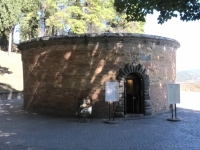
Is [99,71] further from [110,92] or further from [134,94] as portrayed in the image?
[134,94]

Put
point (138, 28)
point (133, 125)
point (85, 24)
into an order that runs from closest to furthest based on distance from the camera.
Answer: point (133, 125) < point (85, 24) < point (138, 28)

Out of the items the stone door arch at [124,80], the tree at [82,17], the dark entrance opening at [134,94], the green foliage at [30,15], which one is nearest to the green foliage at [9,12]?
the green foliage at [30,15]

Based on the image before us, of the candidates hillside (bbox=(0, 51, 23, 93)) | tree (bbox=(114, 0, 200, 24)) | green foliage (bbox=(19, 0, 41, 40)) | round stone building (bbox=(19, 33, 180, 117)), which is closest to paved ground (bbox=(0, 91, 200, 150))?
round stone building (bbox=(19, 33, 180, 117))

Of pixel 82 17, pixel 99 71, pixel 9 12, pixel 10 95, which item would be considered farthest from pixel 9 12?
pixel 99 71

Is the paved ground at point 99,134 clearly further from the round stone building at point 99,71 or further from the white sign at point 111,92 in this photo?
the round stone building at point 99,71

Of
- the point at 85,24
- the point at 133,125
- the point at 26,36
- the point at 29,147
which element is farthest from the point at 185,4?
the point at 26,36

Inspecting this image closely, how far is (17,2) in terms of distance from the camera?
1238 inches

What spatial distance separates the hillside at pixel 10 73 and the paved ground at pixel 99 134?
15.4 meters

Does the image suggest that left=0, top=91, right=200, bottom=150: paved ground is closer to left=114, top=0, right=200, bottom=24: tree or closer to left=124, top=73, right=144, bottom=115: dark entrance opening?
left=124, top=73, right=144, bottom=115: dark entrance opening

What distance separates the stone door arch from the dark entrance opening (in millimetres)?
188

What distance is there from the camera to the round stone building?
45.0 feet

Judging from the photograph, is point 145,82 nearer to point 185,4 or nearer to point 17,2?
point 185,4

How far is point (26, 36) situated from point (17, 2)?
41.0ft

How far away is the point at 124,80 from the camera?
13.8m
